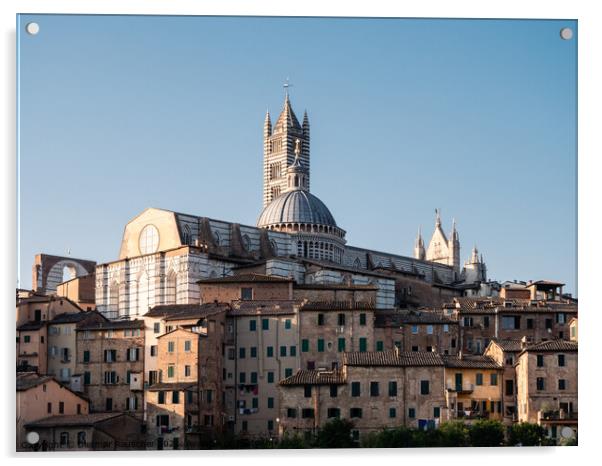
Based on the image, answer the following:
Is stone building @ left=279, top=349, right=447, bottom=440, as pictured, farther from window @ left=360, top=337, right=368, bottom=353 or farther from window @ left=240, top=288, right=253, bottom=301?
window @ left=240, top=288, right=253, bottom=301

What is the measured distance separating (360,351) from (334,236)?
24.5m

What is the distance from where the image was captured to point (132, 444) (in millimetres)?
29047

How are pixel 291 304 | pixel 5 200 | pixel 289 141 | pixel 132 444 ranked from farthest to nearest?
1. pixel 289 141
2. pixel 291 304
3. pixel 132 444
4. pixel 5 200

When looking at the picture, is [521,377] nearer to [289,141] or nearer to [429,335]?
[429,335]

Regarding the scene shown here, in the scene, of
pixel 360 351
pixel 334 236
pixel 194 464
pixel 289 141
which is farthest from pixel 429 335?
pixel 289 141

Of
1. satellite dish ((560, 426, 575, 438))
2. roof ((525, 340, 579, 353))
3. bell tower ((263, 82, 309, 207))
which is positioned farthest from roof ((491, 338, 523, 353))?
bell tower ((263, 82, 309, 207))

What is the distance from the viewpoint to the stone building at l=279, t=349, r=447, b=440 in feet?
102

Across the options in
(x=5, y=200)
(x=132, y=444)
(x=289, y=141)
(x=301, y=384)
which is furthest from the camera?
(x=289, y=141)

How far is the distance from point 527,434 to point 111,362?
45.7 ft

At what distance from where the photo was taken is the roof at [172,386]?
34.0 m

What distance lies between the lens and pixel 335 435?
27.0 m

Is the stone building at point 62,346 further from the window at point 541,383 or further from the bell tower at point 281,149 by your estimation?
the bell tower at point 281,149

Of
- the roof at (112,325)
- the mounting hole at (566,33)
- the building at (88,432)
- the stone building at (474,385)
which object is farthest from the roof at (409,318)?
the mounting hole at (566,33)

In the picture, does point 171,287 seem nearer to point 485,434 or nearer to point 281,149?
point 485,434
